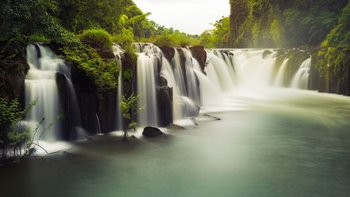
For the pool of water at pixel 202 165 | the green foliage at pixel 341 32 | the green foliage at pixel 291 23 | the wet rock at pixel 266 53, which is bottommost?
the pool of water at pixel 202 165

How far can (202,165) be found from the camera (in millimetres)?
10867

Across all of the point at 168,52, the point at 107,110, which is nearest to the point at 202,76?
the point at 168,52

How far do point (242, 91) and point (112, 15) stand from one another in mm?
14495

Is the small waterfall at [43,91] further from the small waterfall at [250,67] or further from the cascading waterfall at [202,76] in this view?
the small waterfall at [250,67]

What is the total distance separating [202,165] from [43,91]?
5.91 meters

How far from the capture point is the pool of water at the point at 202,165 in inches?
354

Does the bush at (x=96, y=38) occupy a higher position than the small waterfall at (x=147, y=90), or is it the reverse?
the bush at (x=96, y=38)

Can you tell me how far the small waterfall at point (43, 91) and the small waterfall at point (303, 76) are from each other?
2538cm

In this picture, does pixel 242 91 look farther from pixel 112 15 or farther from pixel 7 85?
pixel 7 85

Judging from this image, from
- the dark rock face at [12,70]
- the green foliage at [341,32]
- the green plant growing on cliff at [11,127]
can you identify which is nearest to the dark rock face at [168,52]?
the dark rock face at [12,70]

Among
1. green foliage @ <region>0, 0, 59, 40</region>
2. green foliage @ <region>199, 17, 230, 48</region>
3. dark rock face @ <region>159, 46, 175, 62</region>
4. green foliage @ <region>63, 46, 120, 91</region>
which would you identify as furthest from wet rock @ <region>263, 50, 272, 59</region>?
green foliage @ <region>199, 17, 230, 48</region>

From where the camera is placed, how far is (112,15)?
22.2 m

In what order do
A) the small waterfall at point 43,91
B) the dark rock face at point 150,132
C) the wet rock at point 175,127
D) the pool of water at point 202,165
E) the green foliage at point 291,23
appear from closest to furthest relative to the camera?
the pool of water at point 202,165
the small waterfall at point 43,91
the dark rock face at point 150,132
the wet rock at point 175,127
the green foliage at point 291,23

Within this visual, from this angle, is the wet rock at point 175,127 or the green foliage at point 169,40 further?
the green foliage at point 169,40
